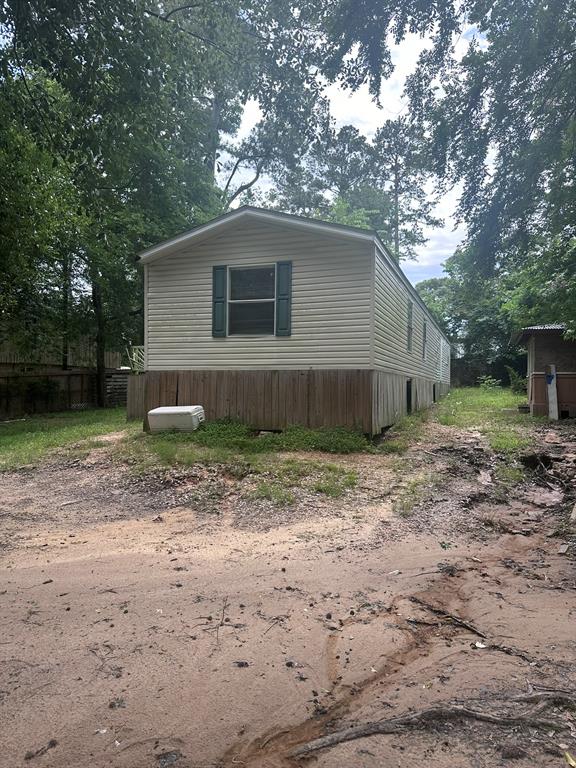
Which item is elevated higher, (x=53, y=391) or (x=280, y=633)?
(x=53, y=391)

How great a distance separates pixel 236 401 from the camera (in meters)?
9.59

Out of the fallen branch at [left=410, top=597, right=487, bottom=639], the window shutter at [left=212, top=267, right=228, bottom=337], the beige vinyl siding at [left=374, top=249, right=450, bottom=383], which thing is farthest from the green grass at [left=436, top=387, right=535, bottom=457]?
the window shutter at [left=212, top=267, right=228, bottom=337]

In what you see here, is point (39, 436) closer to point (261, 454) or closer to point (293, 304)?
point (261, 454)

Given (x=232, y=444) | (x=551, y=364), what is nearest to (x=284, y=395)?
(x=232, y=444)

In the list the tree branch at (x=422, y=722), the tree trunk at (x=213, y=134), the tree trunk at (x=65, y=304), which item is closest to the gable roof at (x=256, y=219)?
the tree branch at (x=422, y=722)

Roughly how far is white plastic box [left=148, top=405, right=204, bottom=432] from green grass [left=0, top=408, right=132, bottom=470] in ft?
3.85

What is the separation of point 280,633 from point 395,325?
919 centimetres

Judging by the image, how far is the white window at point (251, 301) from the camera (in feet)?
31.7

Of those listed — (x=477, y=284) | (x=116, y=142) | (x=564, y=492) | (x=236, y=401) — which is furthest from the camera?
(x=477, y=284)

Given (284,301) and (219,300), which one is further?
(219,300)

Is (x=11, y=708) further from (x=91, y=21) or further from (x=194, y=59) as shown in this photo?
(x=194, y=59)

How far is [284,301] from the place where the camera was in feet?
30.6

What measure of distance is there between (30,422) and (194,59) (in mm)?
11378

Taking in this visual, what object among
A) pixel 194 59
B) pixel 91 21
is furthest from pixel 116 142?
pixel 194 59
